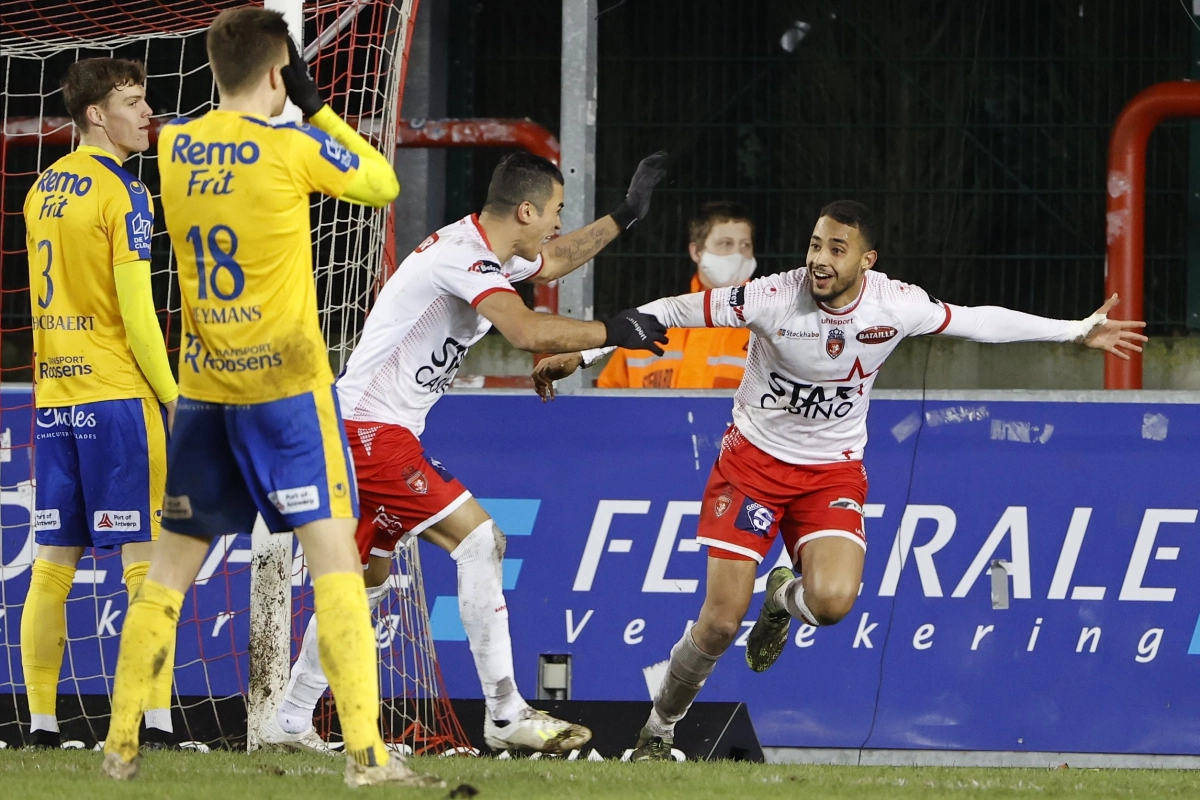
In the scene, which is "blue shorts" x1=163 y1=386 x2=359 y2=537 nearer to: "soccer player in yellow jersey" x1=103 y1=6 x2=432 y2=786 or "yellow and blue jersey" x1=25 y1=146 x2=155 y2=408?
"soccer player in yellow jersey" x1=103 y1=6 x2=432 y2=786

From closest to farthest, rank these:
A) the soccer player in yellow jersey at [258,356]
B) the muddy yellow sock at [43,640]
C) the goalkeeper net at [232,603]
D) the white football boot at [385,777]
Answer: the white football boot at [385,777], the soccer player in yellow jersey at [258,356], the muddy yellow sock at [43,640], the goalkeeper net at [232,603]

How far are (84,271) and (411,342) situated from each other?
3.77 ft

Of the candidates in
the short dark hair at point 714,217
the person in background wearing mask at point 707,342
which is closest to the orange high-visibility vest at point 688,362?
the person in background wearing mask at point 707,342

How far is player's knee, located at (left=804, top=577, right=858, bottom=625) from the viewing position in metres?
5.70

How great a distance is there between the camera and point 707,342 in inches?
293

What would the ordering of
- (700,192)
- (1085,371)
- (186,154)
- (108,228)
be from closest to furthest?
1. (186,154)
2. (108,228)
3. (1085,371)
4. (700,192)

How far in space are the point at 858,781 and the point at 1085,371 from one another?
5.85 m

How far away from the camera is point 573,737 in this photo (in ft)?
16.7

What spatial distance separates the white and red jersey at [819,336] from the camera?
5.84 meters

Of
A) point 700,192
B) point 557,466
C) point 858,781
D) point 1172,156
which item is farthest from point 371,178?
point 1172,156

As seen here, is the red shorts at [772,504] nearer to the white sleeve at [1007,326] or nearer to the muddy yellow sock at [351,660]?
the white sleeve at [1007,326]

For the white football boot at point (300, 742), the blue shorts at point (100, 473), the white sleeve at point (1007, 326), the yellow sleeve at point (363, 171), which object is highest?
the yellow sleeve at point (363, 171)

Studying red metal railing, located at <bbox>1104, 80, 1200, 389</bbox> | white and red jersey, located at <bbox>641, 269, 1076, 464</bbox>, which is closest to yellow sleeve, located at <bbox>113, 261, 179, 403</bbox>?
white and red jersey, located at <bbox>641, 269, 1076, 464</bbox>

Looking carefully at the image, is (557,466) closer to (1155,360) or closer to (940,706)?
(940,706)
